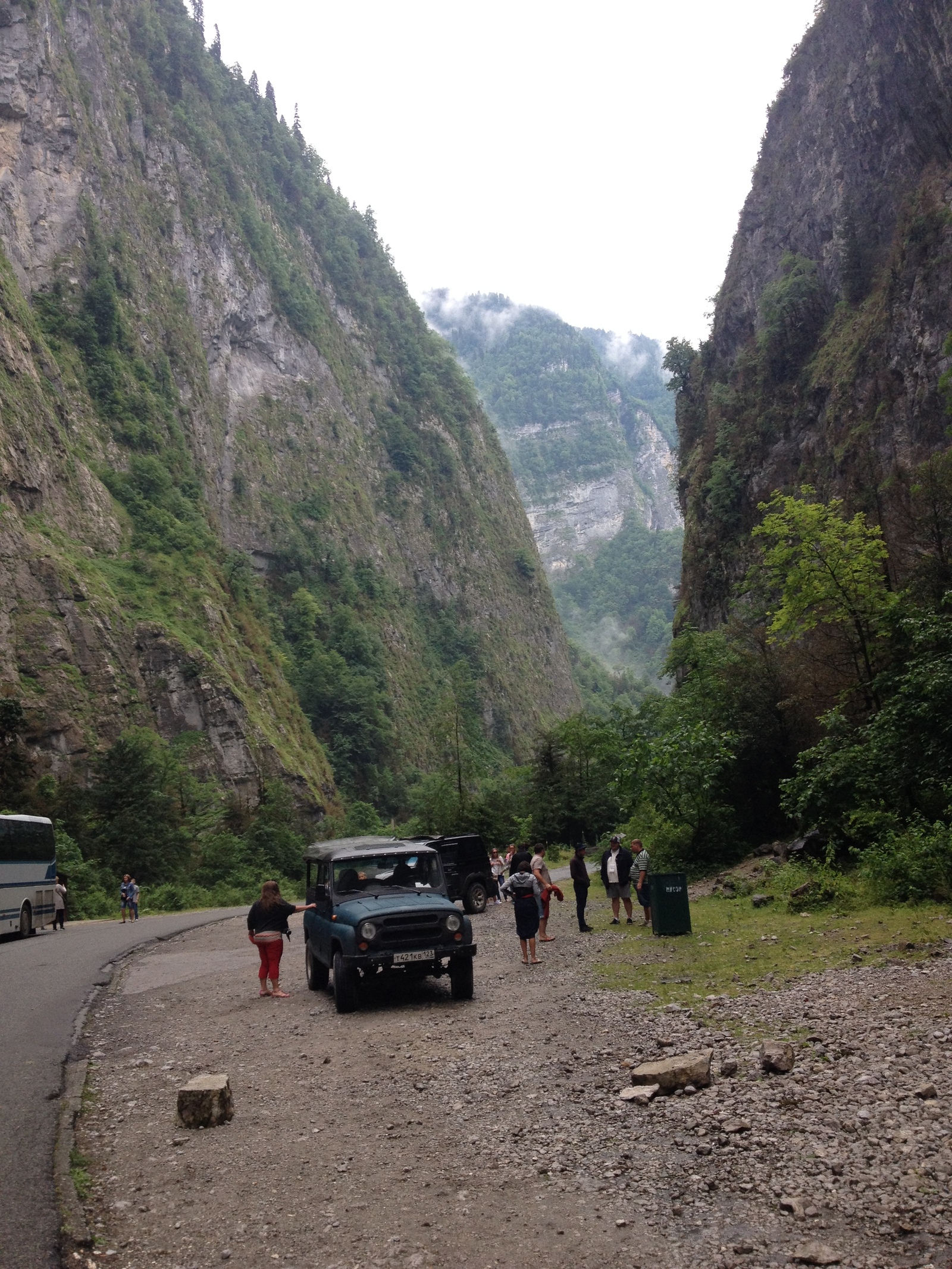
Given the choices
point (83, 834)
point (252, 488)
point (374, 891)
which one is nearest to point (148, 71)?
point (252, 488)

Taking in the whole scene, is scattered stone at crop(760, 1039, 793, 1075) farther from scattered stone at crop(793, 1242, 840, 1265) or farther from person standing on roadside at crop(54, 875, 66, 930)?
person standing on roadside at crop(54, 875, 66, 930)

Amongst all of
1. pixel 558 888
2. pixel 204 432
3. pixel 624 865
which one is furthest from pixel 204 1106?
pixel 204 432

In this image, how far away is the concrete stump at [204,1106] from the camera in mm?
6543

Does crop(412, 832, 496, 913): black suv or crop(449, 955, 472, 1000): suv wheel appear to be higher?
crop(449, 955, 472, 1000): suv wheel

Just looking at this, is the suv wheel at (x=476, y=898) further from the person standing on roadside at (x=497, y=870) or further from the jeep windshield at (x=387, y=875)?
the jeep windshield at (x=387, y=875)

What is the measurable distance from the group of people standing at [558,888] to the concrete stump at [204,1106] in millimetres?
6872

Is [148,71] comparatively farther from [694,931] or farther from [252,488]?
[694,931]

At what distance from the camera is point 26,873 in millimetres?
23344

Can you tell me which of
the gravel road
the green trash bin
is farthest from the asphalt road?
the green trash bin

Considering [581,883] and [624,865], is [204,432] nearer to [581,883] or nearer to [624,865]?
[624,865]

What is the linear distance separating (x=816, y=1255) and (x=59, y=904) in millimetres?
26162

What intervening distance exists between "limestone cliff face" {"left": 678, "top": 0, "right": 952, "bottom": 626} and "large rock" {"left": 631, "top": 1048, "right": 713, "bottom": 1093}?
20.7 m

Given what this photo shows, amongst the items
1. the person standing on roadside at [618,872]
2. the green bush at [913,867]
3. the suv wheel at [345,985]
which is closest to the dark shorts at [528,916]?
the suv wheel at [345,985]

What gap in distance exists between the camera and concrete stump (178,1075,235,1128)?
6.54m
